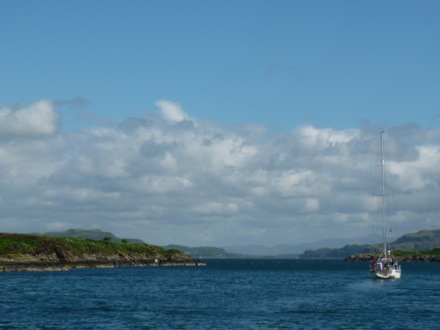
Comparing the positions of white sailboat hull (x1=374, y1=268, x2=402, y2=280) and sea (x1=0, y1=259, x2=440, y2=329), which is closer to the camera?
sea (x1=0, y1=259, x2=440, y2=329)

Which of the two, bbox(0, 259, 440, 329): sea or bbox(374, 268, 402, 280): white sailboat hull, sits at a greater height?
bbox(374, 268, 402, 280): white sailboat hull

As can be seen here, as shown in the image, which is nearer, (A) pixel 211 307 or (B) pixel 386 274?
(A) pixel 211 307

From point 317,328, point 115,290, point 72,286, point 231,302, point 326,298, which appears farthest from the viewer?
point 72,286

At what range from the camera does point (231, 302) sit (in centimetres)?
10062

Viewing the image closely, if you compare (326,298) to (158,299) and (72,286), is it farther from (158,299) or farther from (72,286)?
(72,286)

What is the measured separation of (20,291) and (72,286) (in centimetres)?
1681

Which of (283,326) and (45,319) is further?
(45,319)

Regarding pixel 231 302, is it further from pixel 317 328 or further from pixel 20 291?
pixel 20 291

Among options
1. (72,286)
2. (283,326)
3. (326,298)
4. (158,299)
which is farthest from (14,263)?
(283,326)

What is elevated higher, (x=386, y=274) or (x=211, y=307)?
(x=386, y=274)

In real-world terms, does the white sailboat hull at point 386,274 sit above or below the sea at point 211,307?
above

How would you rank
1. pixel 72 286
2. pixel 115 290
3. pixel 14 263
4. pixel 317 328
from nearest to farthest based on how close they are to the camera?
1. pixel 317 328
2. pixel 115 290
3. pixel 72 286
4. pixel 14 263

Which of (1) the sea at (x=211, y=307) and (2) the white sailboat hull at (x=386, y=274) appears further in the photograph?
(2) the white sailboat hull at (x=386, y=274)

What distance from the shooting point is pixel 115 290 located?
12319 centimetres
